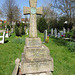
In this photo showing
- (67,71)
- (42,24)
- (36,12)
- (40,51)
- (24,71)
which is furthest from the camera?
(42,24)

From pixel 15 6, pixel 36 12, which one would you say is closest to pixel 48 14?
pixel 15 6

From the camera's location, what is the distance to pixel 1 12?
25578 mm

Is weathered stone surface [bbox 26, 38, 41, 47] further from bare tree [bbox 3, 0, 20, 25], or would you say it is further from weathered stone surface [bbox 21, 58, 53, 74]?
bare tree [bbox 3, 0, 20, 25]

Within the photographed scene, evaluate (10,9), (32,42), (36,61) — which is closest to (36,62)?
(36,61)

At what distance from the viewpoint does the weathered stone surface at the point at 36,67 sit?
2.33m

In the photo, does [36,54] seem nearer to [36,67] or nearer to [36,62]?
[36,62]

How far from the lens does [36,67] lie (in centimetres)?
241

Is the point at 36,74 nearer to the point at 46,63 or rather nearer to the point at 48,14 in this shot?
the point at 46,63

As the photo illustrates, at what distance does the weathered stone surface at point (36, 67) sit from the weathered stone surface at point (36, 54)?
13 centimetres

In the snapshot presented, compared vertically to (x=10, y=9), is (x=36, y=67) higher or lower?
lower

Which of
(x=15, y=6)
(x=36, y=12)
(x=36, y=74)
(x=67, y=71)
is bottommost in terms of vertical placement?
(x=67, y=71)

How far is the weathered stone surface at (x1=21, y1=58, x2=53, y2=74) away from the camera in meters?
2.33

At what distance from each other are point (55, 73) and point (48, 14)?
2380 cm

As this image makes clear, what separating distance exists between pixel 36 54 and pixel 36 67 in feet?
1.21
